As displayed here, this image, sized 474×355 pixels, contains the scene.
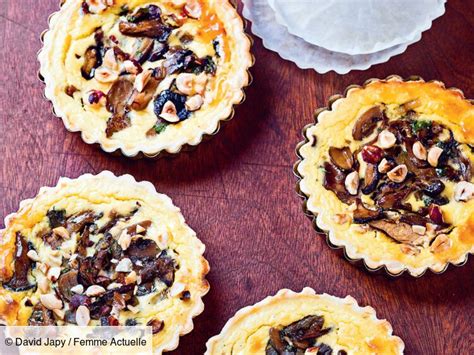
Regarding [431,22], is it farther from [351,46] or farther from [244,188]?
[244,188]

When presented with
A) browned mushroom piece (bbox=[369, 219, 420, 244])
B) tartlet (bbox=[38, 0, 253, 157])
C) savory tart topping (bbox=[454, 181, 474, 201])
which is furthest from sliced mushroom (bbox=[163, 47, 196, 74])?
savory tart topping (bbox=[454, 181, 474, 201])

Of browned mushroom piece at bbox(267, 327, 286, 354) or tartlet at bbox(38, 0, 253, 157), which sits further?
tartlet at bbox(38, 0, 253, 157)

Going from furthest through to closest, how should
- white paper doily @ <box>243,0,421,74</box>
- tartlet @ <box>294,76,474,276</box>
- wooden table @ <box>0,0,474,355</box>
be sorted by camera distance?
white paper doily @ <box>243,0,421,74</box> < wooden table @ <box>0,0,474,355</box> < tartlet @ <box>294,76,474,276</box>

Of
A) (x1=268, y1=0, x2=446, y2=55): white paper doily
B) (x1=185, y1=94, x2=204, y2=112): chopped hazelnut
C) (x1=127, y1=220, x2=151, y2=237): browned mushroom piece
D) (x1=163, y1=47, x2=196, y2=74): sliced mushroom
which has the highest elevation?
(x1=268, y1=0, x2=446, y2=55): white paper doily

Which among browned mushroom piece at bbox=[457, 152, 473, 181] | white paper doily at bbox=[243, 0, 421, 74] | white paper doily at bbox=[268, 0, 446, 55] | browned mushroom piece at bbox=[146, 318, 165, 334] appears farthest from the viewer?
white paper doily at bbox=[243, 0, 421, 74]

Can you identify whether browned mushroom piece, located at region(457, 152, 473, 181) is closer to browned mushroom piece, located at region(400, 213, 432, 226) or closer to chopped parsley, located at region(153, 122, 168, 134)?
browned mushroom piece, located at region(400, 213, 432, 226)

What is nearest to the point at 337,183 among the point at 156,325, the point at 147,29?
the point at 156,325

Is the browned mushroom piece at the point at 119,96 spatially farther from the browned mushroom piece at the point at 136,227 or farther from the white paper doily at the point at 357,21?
the white paper doily at the point at 357,21
